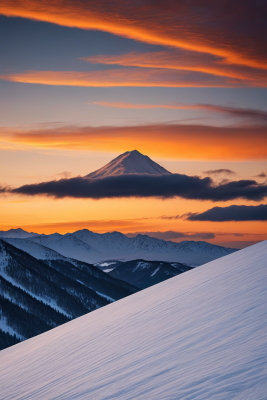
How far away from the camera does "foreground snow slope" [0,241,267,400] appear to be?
17.8 ft

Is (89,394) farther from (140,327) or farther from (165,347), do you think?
(140,327)

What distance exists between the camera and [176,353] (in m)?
7.12

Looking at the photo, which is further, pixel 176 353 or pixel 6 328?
pixel 6 328

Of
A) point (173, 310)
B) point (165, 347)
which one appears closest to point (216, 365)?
point (165, 347)

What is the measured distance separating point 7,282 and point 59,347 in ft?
604

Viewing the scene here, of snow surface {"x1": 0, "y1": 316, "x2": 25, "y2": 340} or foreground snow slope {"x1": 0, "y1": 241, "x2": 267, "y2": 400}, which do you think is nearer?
foreground snow slope {"x1": 0, "y1": 241, "x2": 267, "y2": 400}

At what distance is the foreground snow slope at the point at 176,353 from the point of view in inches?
214

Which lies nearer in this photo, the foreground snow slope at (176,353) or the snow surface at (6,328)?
the foreground snow slope at (176,353)

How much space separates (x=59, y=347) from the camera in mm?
13438

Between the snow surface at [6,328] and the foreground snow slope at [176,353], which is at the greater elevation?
the foreground snow slope at [176,353]

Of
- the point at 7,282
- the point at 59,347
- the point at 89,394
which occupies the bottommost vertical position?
the point at 7,282

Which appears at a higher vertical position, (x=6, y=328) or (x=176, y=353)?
(x=176, y=353)

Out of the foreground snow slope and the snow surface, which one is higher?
the foreground snow slope

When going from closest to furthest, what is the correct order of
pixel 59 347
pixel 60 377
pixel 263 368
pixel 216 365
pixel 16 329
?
pixel 263 368 < pixel 216 365 < pixel 60 377 < pixel 59 347 < pixel 16 329
